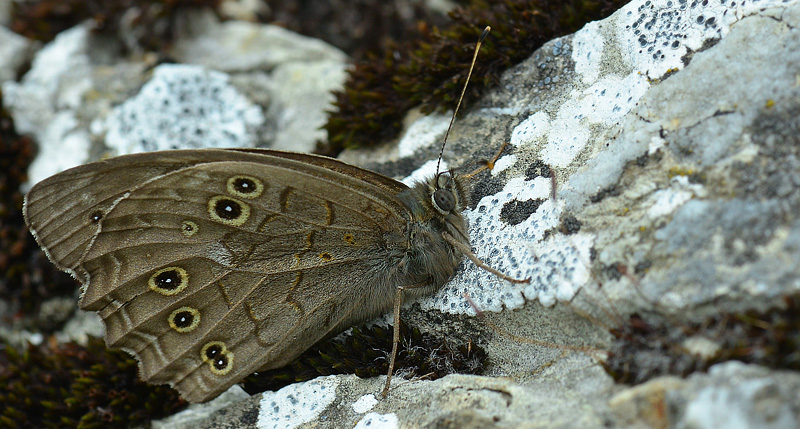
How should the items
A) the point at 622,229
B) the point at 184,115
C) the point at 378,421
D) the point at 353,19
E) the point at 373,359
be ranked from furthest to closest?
the point at 353,19 < the point at 184,115 < the point at 373,359 < the point at 378,421 < the point at 622,229

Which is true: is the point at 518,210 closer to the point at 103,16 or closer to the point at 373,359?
the point at 373,359

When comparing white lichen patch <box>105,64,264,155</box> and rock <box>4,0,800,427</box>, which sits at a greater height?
white lichen patch <box>105,64,264,155</box>

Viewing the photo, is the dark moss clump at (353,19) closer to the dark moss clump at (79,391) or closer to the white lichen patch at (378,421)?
the dark moss clump at (79,391)

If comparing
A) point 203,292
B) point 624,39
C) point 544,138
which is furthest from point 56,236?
point 624,39

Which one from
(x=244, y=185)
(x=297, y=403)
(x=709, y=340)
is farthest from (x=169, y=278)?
(x=709, y=340)

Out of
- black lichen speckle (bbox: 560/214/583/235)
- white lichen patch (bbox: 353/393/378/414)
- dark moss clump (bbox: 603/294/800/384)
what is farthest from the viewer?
white lichen patch (bbox: 353/393/378/414)

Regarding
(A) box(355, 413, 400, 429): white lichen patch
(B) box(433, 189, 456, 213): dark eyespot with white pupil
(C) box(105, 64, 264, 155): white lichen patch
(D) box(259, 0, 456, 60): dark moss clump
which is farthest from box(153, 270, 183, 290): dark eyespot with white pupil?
(D) box(259, 0, 456, 60): dark moss clump

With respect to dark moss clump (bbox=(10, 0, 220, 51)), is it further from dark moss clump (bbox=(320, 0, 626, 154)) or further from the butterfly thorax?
the butterfly thorax
